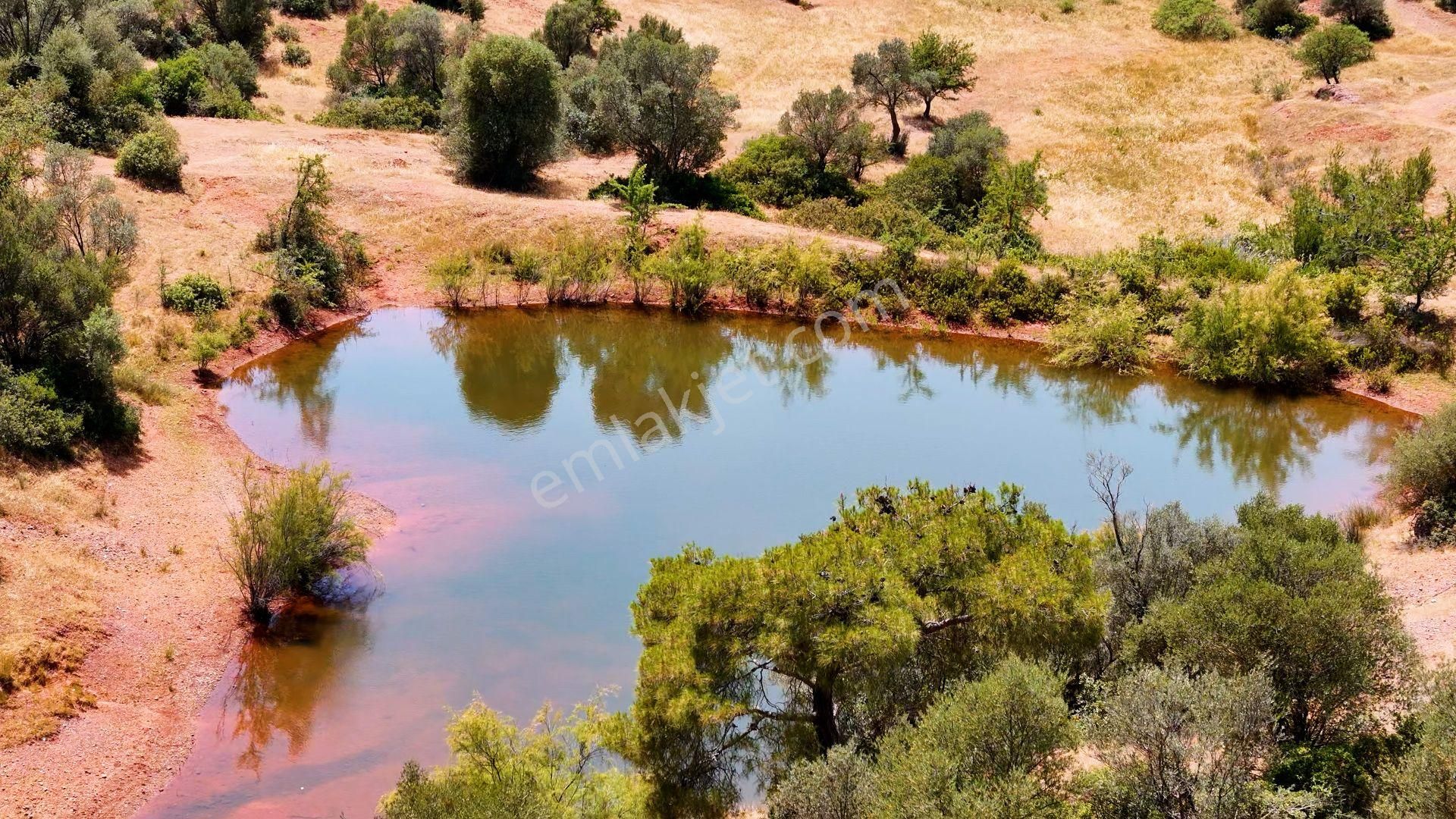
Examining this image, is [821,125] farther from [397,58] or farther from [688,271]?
[397,58]

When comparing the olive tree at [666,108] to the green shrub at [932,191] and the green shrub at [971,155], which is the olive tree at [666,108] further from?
the green shrub at [971,155]

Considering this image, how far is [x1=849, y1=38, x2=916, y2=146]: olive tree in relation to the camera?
47.6m

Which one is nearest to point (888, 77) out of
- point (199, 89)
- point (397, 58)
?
point (397, 58)

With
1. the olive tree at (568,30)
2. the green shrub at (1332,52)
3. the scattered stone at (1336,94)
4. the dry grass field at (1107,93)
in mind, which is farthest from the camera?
the olive tree at (568,30)

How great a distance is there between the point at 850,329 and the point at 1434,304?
1643 centimetres

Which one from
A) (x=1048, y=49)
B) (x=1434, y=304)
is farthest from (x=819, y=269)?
(x=1048, y=49)

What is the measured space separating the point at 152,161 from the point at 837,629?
31.1 meters

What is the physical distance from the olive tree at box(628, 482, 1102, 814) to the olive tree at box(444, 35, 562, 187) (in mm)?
28931

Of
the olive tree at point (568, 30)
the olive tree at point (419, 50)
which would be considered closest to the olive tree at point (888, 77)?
the olive tree at point (568, 30)

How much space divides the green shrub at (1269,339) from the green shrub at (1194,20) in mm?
34286

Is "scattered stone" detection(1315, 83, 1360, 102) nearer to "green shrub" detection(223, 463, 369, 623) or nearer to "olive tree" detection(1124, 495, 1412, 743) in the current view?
"olive tree" detection(1124, 495, 1412, 743)

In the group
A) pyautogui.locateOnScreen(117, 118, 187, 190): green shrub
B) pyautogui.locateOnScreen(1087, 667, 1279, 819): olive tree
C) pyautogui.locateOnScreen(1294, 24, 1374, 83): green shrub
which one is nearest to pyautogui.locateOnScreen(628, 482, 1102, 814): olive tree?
pyautogui.locateOnScreen(1087, 667, 1279, 819): olive tree

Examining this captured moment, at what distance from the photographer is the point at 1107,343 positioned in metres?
30.4

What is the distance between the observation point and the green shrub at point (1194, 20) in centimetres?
5766
